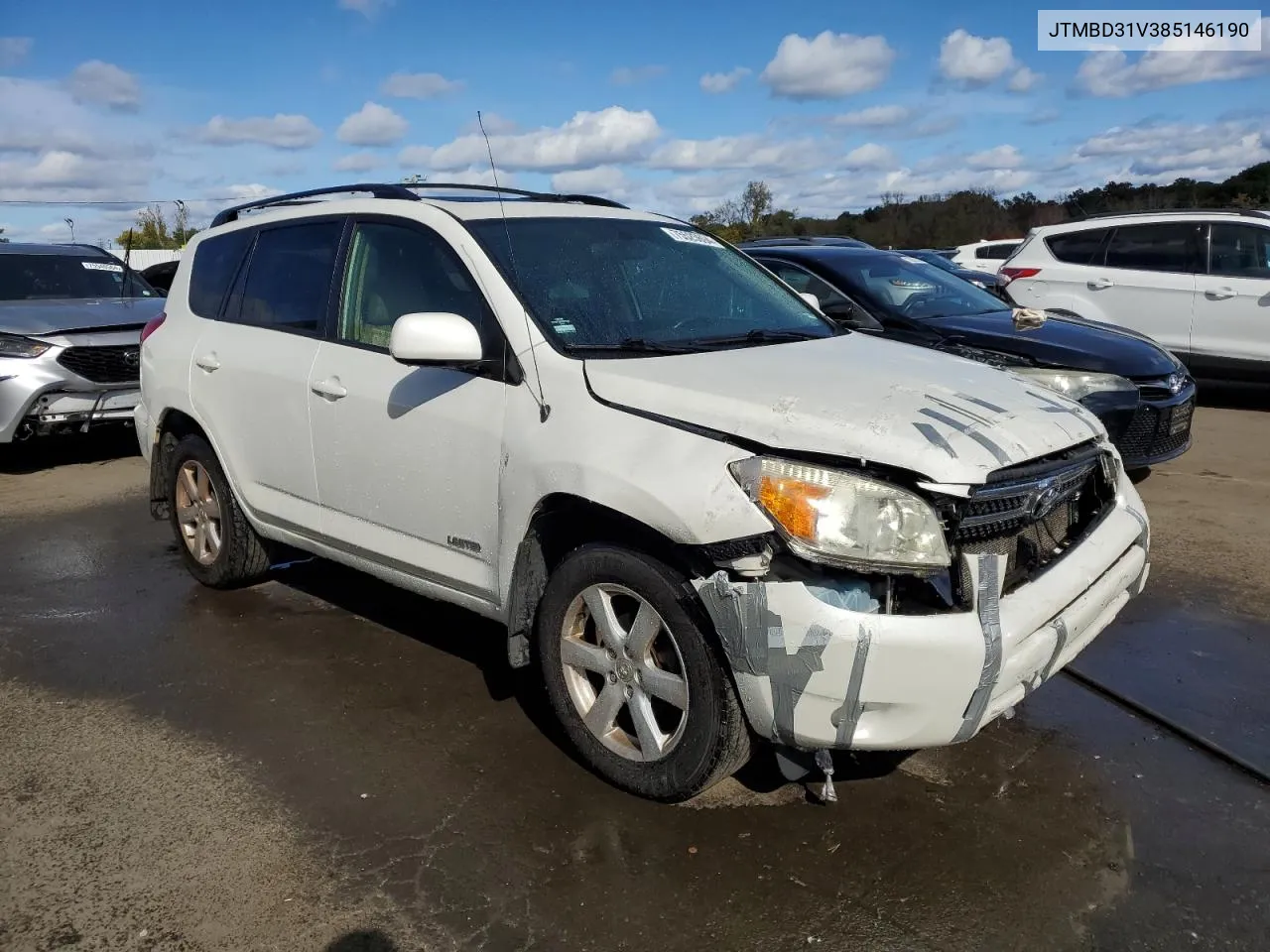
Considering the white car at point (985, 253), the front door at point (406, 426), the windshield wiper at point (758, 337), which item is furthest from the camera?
the white car at point (985, 253)

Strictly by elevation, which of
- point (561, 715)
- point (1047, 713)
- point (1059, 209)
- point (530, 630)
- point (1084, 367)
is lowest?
point (1047, 713)

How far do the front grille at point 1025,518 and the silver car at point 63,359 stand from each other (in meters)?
6.23

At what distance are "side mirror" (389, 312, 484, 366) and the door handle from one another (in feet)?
2.40

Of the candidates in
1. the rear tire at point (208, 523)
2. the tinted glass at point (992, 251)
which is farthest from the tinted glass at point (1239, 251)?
the tinted glass at point (992, 251)

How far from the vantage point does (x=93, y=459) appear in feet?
29.1

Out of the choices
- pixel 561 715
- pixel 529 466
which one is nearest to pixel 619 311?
pixel 529 466

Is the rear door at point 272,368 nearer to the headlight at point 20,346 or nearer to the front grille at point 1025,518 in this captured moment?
the front grille at point 1025,518

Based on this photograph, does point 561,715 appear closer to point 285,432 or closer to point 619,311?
point 619,311

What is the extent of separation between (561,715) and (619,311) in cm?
139

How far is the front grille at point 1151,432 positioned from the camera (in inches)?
243

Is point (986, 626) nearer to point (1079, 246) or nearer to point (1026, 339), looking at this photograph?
point (1026, 339)

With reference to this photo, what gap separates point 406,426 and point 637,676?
1.28m

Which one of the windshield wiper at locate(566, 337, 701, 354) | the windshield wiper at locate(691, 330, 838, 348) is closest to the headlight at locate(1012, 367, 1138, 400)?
the windshield wiper at locate(691, 330, 838, 348)

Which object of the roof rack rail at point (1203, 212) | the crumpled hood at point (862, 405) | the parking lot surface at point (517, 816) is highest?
the roof rack rail at point (1203, 212)
